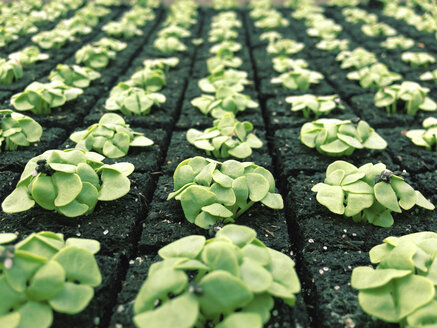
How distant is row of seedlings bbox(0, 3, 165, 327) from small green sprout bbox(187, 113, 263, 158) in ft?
1.10

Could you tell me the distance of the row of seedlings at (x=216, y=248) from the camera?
3.10ft

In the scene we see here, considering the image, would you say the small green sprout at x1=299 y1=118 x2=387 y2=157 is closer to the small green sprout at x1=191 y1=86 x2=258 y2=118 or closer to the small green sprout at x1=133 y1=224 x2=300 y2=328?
the small green sprout at x1=191 y1=86 x2=258 y2=118

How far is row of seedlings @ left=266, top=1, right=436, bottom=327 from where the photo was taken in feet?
3.43

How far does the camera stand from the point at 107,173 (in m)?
1.50

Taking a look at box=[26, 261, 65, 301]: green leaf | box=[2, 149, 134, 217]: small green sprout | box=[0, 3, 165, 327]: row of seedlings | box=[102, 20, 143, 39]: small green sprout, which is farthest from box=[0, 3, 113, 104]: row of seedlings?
box=[26, 261, 65, 301]: green leaf

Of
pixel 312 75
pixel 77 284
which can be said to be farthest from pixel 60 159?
pixel 312 75

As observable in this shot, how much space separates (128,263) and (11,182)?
75 cm

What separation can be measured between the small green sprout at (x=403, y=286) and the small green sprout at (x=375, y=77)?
6.46 feet

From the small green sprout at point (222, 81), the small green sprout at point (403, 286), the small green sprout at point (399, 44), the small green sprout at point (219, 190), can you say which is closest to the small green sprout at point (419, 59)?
the small green sprout at point (399, 44)

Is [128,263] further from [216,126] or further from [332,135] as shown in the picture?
[332,135]

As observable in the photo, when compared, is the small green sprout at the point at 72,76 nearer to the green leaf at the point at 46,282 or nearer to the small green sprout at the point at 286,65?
the small green sprout at the point at 286,65

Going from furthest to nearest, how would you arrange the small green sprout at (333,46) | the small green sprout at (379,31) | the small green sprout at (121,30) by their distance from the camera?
the small green sprout at (379,31), the small green sprout at (121,30), the small green sprout at (333,46)

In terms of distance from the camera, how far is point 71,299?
0.99 meters

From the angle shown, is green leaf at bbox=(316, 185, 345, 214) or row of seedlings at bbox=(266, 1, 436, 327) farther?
green leaf at bbox=(316, 185, 345, 214)
